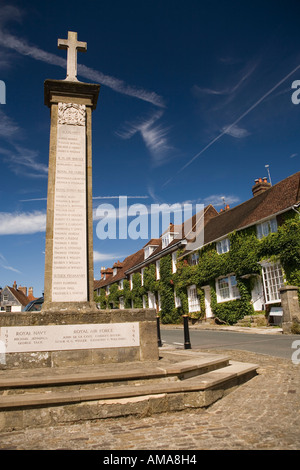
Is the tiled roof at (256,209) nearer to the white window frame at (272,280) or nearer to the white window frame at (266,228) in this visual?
the white window frame at (266,228)

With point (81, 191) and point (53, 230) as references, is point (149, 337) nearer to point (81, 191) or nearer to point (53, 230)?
point (53, 230)

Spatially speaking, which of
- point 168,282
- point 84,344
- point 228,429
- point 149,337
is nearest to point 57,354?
point 84,344

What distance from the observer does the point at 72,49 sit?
27.5ft

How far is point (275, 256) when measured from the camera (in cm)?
1884

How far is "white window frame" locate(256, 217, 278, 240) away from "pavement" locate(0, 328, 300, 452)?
15432mm

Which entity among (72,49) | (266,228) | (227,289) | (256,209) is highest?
(256,209)

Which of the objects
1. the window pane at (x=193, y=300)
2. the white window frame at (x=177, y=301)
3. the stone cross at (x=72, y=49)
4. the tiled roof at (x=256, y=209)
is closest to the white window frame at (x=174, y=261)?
the tiled roof at (x=256, y=209)

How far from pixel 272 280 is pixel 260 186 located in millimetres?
9362

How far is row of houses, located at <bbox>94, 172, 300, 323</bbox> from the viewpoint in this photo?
742 inches

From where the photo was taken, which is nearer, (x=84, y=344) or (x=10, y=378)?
(x=10, y=378)

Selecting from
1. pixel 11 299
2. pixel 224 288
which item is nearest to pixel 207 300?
pixel 224 288

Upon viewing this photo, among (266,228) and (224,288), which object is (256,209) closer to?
(266,228)

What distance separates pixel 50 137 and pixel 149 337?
482 centimetres

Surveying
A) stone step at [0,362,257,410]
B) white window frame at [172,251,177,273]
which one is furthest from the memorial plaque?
white window frame at [172,251,177,273]
